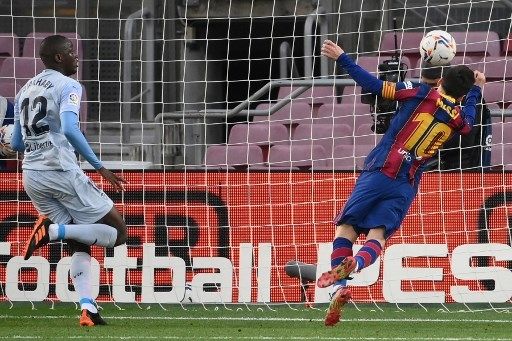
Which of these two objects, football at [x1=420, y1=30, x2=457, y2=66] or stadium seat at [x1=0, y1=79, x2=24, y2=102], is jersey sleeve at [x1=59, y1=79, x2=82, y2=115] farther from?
stadium seat at [x1=0, y1=79, x2=24, y2=102]

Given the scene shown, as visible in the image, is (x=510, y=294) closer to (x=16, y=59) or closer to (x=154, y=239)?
(x=154, y=239)

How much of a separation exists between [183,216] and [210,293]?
2.23ft

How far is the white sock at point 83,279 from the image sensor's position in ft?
31.7

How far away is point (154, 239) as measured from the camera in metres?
11.9

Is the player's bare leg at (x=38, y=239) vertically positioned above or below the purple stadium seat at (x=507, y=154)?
below

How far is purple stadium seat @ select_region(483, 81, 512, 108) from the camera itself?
13459mm

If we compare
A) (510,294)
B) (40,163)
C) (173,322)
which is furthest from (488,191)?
(40,163)

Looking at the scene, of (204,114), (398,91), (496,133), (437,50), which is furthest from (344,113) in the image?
(398,91)

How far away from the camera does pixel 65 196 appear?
9.83m

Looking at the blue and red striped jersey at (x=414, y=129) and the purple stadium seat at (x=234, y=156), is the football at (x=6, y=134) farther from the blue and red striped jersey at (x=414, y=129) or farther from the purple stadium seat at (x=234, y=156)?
the blue and red striped jersey at (x=414, y=129)

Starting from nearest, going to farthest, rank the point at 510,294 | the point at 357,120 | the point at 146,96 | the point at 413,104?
the point at 413,104 → the point at 510,294 → the point at 357,120 → the point at 146,96

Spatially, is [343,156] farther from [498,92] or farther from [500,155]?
Answer: [498,92]

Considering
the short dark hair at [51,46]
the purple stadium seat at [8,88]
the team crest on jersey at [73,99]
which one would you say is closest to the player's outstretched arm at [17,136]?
the short dark hair at [51,46]

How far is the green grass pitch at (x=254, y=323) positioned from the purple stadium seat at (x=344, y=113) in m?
2.42
